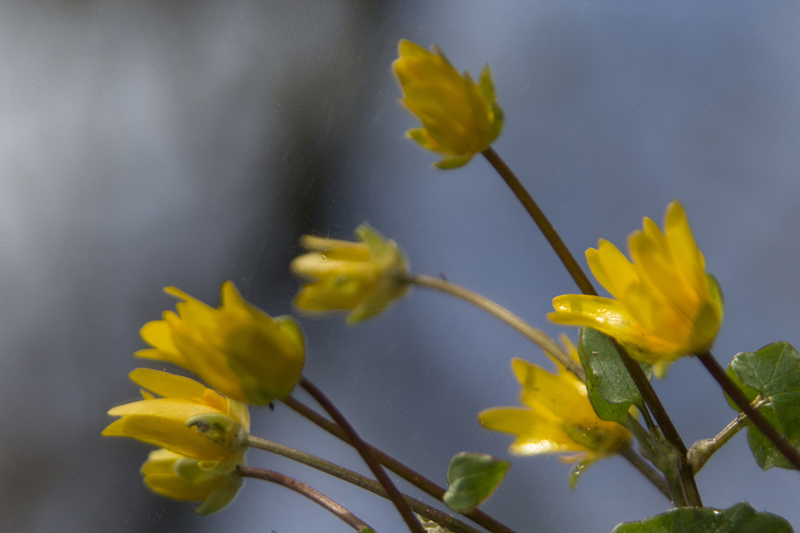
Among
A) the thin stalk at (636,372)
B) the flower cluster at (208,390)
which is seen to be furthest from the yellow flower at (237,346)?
the thin stalk at (636,372)

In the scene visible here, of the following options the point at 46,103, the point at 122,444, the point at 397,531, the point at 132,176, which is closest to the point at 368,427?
the point at 397,531

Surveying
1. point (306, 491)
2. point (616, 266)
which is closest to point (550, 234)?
point (616, 266)

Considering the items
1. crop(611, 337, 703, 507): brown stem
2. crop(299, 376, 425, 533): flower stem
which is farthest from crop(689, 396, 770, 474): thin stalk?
crop(299, 376, 425, 533): flower stem

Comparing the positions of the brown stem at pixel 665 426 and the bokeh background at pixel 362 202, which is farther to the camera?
the bokeh background at pixel 362 202

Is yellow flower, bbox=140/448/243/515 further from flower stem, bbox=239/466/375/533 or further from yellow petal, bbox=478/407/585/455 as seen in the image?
yellow petal, bbox=478/407/585/455

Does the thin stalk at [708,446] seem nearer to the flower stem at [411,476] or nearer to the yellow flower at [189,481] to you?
the flower stem at [411,476]

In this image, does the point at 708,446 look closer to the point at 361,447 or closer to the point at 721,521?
the point at 721,521
